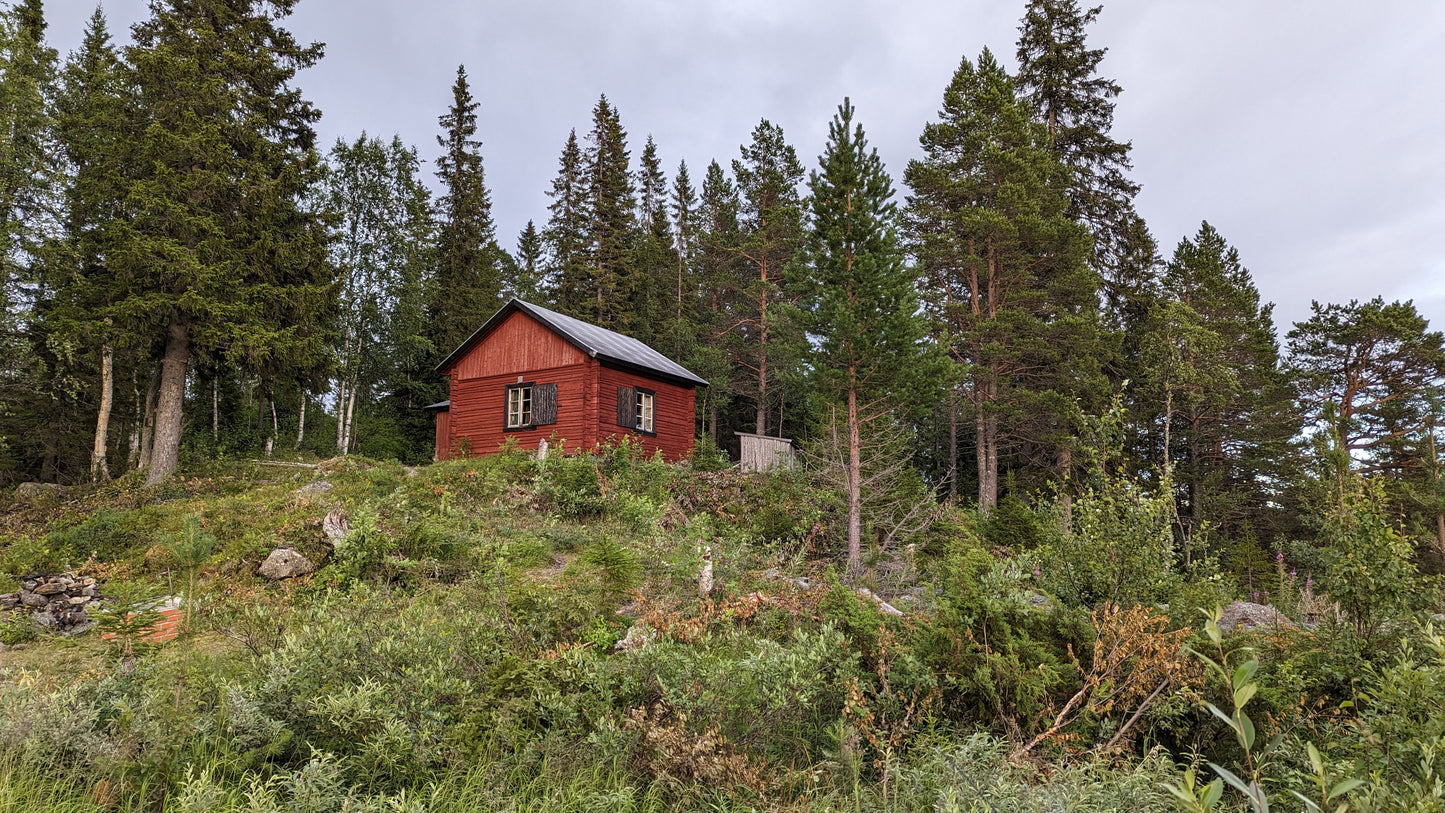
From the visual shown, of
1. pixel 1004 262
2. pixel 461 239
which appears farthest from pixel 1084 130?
pixel 461 239

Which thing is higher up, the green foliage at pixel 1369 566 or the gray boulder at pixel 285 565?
the green foliage at pixel 1369 566

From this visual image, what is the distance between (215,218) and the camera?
54.5ft

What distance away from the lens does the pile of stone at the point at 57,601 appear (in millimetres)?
7250

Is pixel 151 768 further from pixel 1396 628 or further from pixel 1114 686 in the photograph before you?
pixel 1396 628

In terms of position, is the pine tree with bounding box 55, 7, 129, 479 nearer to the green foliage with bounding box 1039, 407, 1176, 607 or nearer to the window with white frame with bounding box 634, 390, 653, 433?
the window with white frame with bounding box 634, 390, 653, 433

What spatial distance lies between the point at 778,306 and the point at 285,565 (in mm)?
17061

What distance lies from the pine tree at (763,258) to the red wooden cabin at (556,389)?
7.78 metres

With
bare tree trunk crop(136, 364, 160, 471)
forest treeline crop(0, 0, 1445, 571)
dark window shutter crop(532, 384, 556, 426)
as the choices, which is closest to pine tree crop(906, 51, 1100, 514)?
forest treeline crop(0, 0, 1445, 571)

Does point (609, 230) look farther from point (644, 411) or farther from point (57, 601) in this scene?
point (57, 601)

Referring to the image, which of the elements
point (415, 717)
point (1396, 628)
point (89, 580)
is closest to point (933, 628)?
point (1396, 628)

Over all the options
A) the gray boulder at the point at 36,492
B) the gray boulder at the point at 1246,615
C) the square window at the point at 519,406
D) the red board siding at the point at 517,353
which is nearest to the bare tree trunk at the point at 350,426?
the red board siding at the point at 517,353

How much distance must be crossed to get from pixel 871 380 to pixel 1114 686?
8.51 m

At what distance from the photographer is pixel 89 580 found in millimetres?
8406

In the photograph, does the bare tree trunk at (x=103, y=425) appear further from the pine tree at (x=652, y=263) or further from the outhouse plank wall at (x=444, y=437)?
the pine tree at (x=652, y=263)
